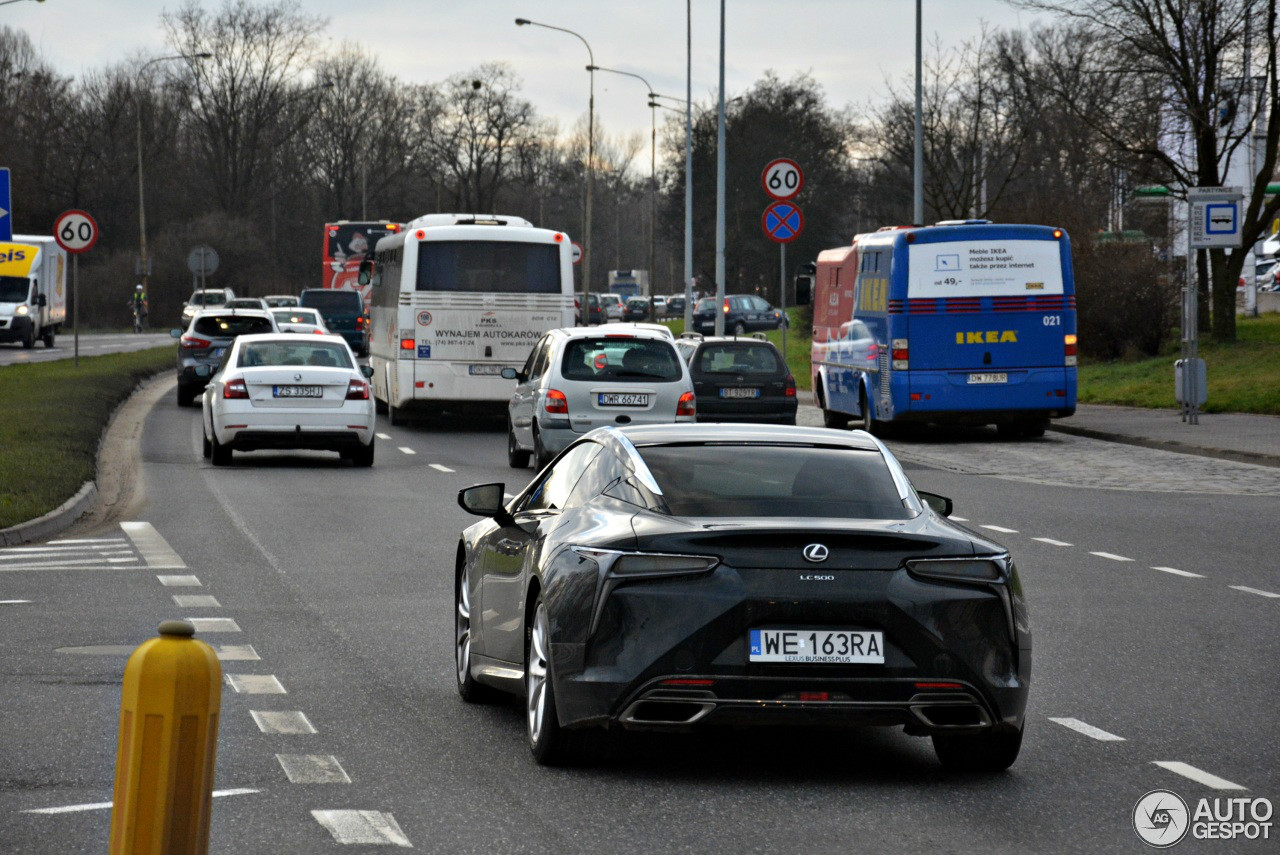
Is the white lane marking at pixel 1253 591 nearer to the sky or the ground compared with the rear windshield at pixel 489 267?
nearer to the ground

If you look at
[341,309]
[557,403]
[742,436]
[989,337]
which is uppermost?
[341,309]

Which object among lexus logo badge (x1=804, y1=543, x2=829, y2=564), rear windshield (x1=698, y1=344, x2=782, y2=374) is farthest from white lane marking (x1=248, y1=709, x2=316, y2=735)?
rear windshield (x1=698, y1=344, x2=782, y2=374)

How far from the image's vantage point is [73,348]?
61.7 metres

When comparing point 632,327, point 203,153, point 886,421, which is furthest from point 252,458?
point 203,153

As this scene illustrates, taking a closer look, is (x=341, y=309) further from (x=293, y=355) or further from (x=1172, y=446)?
(x=1172, y=446)

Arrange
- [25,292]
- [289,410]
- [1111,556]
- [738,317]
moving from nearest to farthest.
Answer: [1111,556] → [289,410] → [25,292] → [738,317]

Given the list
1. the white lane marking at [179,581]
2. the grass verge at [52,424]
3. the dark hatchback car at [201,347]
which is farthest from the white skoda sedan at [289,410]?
the dark hatchback car at [201,347]

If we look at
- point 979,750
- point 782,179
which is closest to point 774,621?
point 979,750

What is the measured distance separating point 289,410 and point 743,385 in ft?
27.2

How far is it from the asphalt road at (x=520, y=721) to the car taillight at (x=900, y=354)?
9.92 meters

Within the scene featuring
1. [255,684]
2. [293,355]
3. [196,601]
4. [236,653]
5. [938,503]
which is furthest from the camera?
[293,355]

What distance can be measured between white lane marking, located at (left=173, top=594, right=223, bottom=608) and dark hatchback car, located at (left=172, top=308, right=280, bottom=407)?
22.3m

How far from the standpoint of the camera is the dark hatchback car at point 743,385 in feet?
94.1

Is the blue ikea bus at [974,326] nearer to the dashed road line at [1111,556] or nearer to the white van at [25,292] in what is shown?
the dashed road line at [1111,556]
